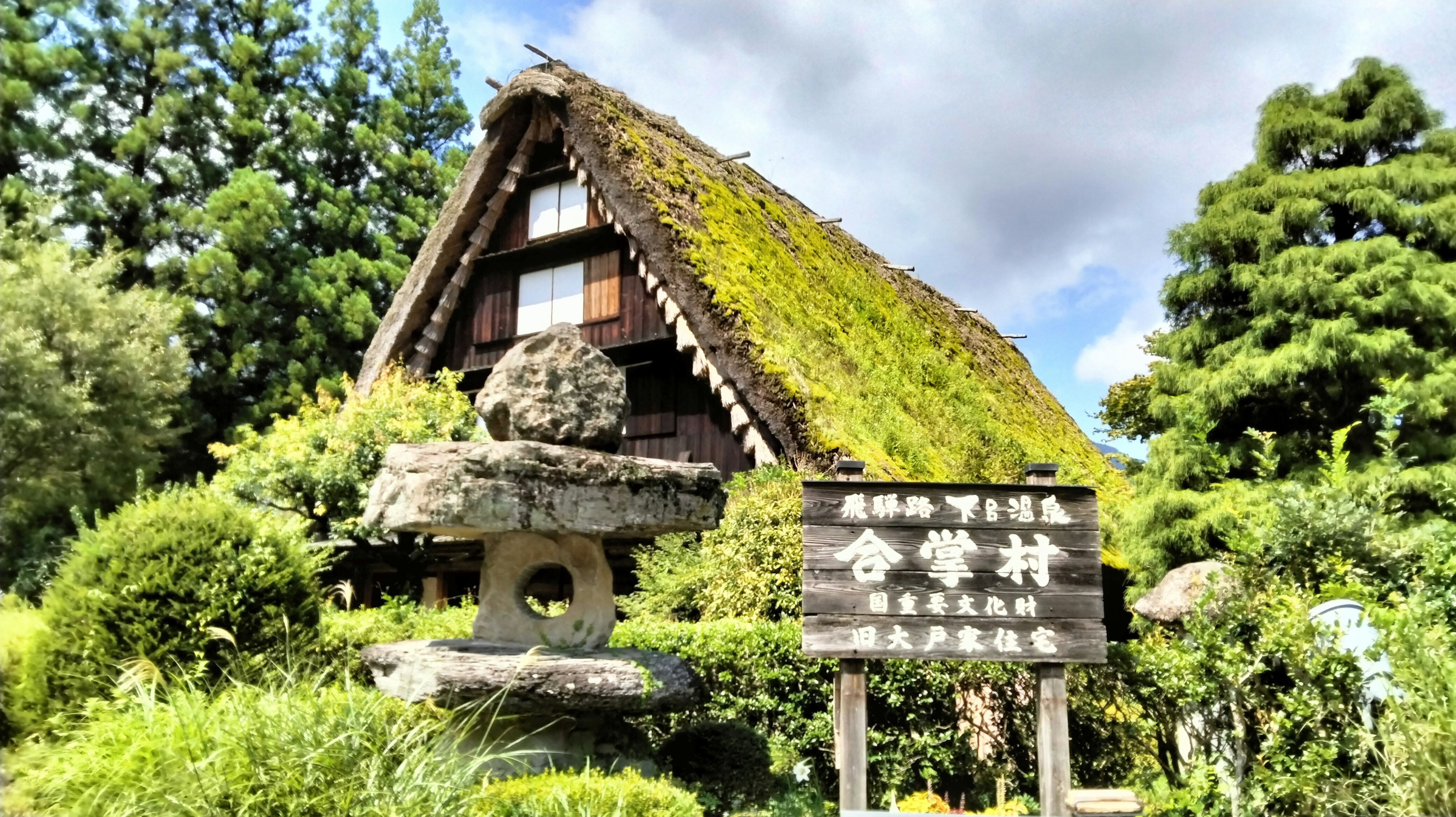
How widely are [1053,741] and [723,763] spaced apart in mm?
1941

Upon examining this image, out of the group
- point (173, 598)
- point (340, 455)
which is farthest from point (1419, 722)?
point (340, 455)

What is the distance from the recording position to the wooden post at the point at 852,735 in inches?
186

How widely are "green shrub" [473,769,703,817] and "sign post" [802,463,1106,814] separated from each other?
1.03 metres

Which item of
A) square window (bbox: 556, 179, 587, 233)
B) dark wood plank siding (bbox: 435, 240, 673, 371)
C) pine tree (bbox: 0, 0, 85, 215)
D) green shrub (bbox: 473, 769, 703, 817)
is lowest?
green shrub (bbox: 473, 769, 703, 817)

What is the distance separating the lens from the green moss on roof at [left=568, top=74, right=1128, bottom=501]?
9.55 m

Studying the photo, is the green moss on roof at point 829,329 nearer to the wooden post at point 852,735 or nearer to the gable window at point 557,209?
the gable window at point 557,209

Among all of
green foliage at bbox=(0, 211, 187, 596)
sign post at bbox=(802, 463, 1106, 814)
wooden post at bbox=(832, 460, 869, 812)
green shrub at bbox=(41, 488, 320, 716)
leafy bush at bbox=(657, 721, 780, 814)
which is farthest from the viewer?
green foliage at bbox=(0, 211, 187, 596)

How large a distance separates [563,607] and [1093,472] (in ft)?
34.8

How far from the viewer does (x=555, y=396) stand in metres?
5.01

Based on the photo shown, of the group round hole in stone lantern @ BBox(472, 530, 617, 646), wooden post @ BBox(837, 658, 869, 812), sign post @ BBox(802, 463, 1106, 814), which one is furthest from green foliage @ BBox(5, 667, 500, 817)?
sign post @ BBox(802, 463, 1106, 814)

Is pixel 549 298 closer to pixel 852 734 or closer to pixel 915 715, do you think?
pixel 915 715

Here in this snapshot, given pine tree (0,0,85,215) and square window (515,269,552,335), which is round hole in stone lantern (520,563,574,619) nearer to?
square window (515,269,552,335)

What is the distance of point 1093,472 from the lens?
16266 millimetres

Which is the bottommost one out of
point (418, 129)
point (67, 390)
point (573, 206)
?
point (67, 390)
